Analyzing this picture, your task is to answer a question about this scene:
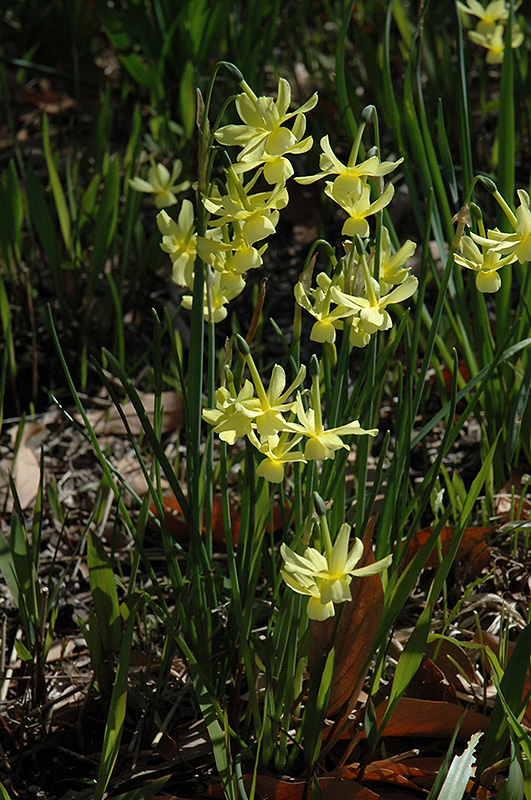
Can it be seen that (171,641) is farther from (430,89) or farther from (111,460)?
(430,89)

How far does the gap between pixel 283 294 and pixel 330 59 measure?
87 cm

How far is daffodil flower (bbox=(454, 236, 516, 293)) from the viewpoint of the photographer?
33.9 inches

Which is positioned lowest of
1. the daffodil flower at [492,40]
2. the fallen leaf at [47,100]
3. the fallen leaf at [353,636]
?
the fallen leaf at [353,636]

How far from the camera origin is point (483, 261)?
0.88 metres

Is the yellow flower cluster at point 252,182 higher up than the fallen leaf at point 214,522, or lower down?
higher up

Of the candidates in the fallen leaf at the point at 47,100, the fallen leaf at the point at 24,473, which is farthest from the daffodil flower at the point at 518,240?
the fallen leaf at the point at 47,100

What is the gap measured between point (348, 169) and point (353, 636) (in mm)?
588

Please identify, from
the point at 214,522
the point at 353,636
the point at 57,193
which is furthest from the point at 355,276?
the point at 57,193

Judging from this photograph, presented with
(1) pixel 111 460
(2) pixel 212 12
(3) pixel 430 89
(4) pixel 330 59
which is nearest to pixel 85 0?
(2) pixel 212 12

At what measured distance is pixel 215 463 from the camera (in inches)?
65.4

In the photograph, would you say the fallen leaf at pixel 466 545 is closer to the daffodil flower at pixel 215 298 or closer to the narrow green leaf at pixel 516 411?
the narrow green leaf at pixel 516 411

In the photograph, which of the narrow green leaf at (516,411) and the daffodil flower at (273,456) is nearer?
the daffodil flower at (273,456)

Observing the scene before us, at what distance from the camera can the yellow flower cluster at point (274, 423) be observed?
0.75 m

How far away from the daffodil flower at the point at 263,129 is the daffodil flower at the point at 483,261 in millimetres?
226
